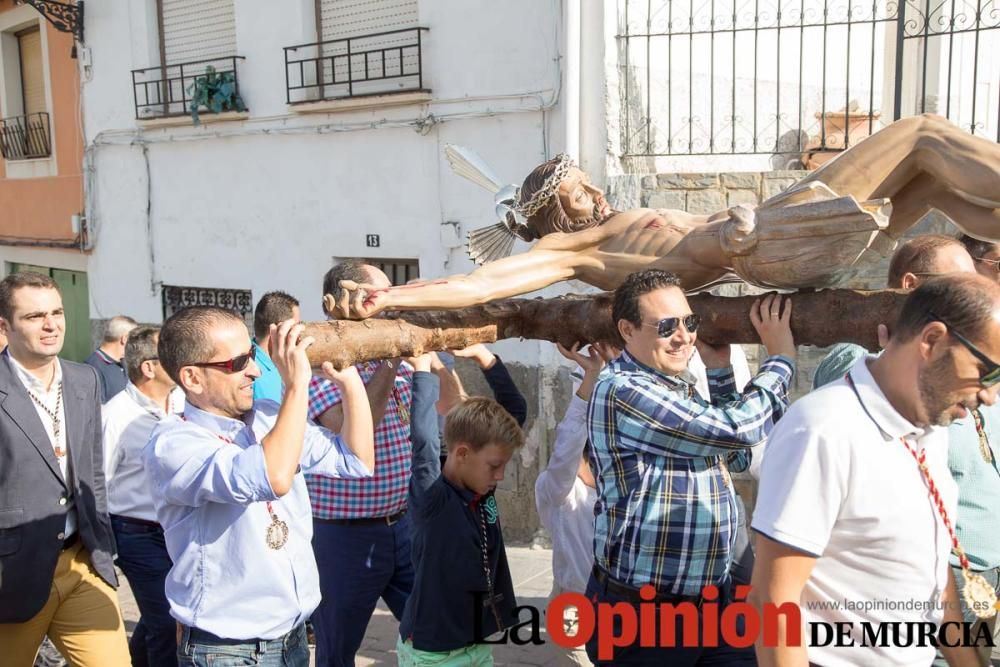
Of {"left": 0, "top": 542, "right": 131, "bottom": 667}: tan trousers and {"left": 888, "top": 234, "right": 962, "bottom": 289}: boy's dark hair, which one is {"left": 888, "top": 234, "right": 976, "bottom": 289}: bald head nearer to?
{"left": 888, "top": 234, "right": 962, "bottom": 289}: boy's dark hair

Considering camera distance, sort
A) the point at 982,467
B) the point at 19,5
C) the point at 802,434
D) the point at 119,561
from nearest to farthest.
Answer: the point at 802,434 < the point at 982,467 < the point at 119,561 < the point at 19,5

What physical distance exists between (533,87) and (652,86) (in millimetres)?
836

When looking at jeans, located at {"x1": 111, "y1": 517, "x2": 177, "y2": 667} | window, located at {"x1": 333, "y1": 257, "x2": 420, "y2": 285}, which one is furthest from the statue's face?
window, located at {"x1": 333, "y1": 257, "x2": 420, "y2": 285}

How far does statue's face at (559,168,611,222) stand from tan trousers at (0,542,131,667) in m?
2.32

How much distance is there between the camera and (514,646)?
503 centimetres

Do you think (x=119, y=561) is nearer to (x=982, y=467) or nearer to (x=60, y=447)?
(x=60, y=447)

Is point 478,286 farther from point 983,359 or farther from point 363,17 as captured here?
point 363,17

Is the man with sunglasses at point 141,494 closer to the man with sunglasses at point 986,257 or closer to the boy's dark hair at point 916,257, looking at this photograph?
the boy's dark hair at point 916,257

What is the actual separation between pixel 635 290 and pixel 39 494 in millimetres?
2376

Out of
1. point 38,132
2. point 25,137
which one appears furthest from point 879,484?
point 25,137

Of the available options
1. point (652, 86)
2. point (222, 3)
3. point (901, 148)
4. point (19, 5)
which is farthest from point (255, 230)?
point (901, 148)

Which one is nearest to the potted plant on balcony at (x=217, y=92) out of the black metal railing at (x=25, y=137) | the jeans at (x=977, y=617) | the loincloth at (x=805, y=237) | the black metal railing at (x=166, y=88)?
the black metal railing at (x=166, y=88)

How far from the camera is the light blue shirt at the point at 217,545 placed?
8.62 ft

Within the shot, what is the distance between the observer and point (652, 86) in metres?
6.50
